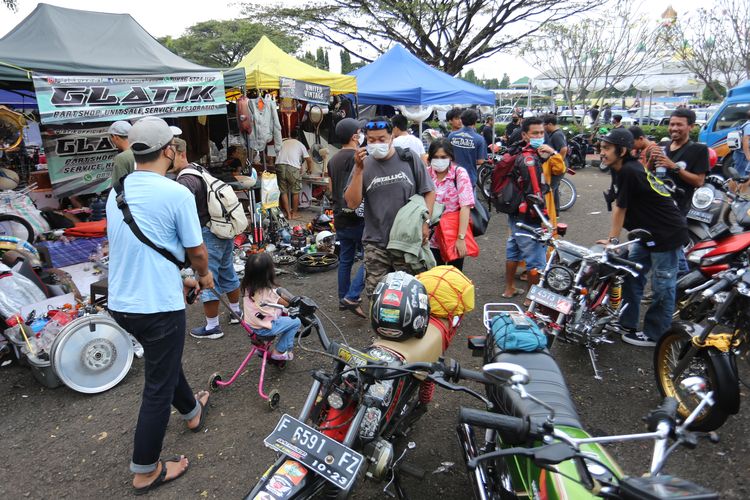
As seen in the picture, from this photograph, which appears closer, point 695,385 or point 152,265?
point 695,385

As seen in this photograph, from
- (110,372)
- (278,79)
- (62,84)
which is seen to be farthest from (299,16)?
(110,372)

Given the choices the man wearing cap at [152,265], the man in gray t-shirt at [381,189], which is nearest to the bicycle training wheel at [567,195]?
the man in gray t-shirt at [381,189]

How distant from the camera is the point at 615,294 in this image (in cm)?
413

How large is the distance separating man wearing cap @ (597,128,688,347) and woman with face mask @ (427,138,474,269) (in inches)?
46.5

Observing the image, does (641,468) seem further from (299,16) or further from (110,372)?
(299,16)

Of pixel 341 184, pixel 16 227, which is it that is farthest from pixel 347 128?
pixel 16 227

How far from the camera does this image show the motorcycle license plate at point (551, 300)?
3.60m

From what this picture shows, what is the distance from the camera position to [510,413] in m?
2.20

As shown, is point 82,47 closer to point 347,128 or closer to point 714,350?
point 347,128

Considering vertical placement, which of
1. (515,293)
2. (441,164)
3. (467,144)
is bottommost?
(515,293)

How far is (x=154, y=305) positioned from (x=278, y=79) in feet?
20.4

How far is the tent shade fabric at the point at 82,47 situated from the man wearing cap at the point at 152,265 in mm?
4182

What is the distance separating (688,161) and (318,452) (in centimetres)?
447

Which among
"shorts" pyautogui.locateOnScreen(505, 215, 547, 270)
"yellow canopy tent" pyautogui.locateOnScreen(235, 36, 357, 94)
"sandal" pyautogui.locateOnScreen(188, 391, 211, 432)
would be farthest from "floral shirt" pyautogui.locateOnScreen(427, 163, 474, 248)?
"yellow canopy tent" pyautogui.locateOnScreen(235, 36, 357, 94)
